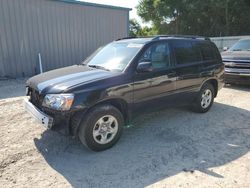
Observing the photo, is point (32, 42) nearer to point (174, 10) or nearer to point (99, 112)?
point (99, 112)

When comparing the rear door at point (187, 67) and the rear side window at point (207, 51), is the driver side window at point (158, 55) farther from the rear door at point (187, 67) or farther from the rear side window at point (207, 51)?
the rear side window at point (207, 51)

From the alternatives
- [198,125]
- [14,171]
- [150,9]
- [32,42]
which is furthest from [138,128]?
[150,9]

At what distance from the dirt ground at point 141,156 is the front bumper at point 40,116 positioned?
55 centimetres

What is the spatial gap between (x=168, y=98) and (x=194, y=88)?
90cm

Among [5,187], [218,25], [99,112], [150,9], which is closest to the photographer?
[5,187]

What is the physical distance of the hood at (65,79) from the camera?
11.7ft

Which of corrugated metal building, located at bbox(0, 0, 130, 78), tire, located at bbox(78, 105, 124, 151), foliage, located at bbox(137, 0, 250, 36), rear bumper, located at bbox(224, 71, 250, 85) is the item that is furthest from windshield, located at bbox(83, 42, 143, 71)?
foliage, located at bbox(137, 0, 250, 36)

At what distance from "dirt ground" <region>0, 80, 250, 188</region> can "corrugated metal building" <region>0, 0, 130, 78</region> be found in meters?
4.97

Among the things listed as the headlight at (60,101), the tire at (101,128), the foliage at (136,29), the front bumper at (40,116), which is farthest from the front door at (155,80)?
the foliage at (136,29)

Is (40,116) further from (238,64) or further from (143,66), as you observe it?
(238,64)

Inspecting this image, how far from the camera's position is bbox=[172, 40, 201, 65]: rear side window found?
15.9 feet

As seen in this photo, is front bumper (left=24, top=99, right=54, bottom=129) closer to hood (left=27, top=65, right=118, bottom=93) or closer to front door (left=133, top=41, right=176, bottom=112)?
hood (left=27, top=65, right=118, bottom=93)

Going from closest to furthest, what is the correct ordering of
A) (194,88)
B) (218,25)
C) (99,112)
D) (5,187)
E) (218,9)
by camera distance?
(5,187) → (99,112) → (194,88) → (218,9) → (218,25)

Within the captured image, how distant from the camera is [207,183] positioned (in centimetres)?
303
